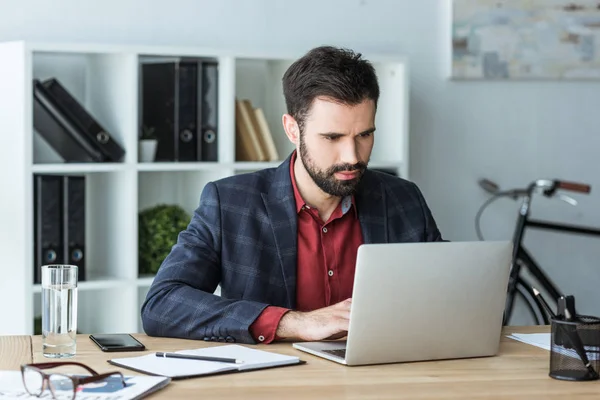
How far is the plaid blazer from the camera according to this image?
2086 mm

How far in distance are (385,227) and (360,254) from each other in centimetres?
73

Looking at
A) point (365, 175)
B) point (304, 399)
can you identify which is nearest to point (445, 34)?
point (365, 175)

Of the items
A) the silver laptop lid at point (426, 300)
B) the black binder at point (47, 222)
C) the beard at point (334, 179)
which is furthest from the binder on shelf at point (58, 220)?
the silver laptop lid at point (426, 300)

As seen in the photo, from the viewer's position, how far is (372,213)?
249 cm

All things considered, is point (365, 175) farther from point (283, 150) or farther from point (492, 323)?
point (283, 150)

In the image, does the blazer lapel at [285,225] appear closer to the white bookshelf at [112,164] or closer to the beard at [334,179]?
the beard at [334,179]


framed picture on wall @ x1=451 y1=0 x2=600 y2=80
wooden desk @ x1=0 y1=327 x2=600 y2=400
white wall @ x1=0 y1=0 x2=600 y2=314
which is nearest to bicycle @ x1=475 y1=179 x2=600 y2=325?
white wall @ x1=0 y1=0 x2=600 y2=314

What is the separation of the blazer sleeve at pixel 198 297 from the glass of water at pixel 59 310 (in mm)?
274

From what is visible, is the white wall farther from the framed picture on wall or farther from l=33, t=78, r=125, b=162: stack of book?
l=33, t=78, r=125, b=162: stack of book

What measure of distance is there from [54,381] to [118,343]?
15.6 inches

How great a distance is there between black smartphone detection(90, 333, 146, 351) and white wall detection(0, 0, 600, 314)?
1713mm

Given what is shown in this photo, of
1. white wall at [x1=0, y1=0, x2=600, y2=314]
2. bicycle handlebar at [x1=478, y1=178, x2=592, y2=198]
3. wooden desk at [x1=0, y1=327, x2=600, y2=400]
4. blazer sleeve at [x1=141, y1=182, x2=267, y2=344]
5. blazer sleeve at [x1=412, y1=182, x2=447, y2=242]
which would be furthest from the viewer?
bicycle handlebar at [x1=478, y1=178, x2=592, y2=198]

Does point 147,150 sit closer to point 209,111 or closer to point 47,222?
point 209,111

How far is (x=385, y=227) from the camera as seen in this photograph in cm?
248
